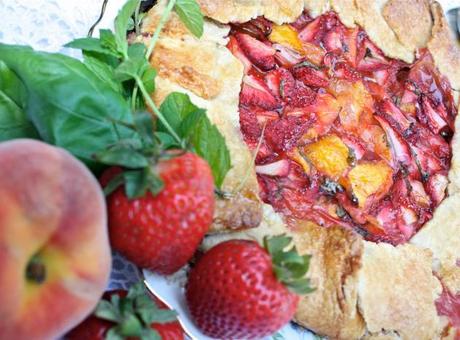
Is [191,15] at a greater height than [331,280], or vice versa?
[191,15]

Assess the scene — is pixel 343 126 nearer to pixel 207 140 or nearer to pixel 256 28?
pixel 256 28

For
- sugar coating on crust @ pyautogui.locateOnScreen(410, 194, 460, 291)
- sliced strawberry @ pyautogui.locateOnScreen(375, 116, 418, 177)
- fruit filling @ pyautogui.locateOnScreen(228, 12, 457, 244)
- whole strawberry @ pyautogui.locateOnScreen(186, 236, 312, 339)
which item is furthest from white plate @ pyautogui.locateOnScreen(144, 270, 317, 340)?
sliced strawberry @ pyautogui.locateOnScreen(375, 116, 418, 177)

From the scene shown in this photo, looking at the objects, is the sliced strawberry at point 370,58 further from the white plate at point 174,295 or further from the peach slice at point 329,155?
the white plate at point 174,295

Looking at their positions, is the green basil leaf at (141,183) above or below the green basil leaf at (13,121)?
above

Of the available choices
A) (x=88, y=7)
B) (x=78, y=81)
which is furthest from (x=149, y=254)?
(x=88, y=7)

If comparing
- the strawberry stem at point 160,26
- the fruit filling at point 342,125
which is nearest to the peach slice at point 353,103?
the fruit filling at point 342,125

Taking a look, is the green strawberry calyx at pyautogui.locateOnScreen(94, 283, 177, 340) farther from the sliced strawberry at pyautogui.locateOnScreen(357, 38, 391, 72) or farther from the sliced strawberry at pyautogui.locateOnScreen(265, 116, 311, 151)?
the sliced strawberry at pyautogui.locateOnScreen(357, 38, 391, 72)

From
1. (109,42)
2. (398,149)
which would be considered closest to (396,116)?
(398,149)
